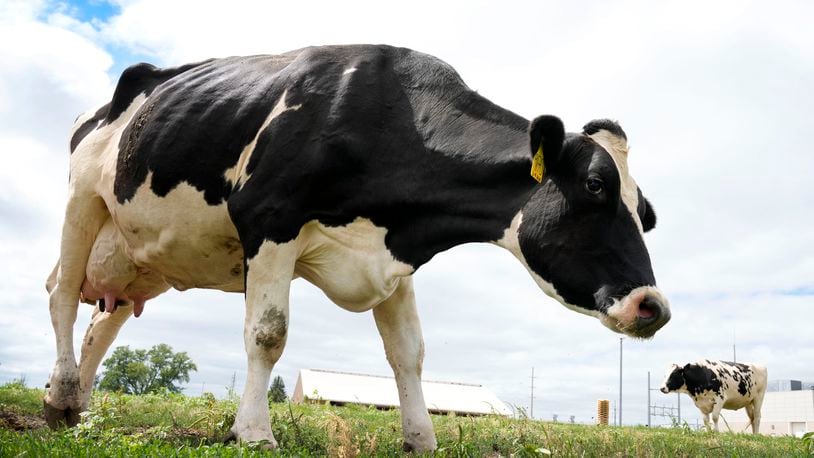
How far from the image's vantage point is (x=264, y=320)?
5203 millimetres

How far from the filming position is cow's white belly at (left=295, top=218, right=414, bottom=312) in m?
5.51

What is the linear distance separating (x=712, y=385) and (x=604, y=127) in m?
19.1

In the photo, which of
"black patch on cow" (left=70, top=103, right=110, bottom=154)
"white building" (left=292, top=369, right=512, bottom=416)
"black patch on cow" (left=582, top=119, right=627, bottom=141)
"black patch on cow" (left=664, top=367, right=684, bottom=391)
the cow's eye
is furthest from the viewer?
"white building" (left=292, top=369, right=512, bottom=416)

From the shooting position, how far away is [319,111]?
560cm

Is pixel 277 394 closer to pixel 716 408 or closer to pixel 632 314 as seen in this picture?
pixel 716 408

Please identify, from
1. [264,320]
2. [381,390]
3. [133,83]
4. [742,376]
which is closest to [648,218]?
[264,320]

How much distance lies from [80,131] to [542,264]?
5.32 meters

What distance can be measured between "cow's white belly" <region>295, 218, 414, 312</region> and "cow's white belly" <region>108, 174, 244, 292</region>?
2.71ft

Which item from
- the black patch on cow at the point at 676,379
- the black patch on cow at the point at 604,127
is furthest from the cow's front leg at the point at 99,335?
the black patch on cow at the point at 676,379

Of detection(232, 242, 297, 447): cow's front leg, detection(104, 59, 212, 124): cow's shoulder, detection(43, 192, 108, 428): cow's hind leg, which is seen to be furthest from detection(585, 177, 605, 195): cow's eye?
detection(43, 192, 108, 428): cow's hind leg

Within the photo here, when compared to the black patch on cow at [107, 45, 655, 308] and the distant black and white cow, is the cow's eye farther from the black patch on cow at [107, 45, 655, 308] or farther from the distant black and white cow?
the distant black and white cow

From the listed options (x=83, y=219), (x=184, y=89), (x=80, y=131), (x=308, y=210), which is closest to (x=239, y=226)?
(x=308, y=210)

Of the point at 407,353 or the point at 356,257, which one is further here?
the point at 407,353

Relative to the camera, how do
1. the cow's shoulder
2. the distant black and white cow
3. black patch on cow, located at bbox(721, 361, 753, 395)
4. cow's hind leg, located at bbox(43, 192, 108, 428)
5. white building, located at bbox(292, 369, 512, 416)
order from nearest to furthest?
cow's hind leg, located at bbox(43, 192, 108, 428) < the cow's shoulder < the distant black and white cow < black patch on cow, located at bbox(721, 361, 753, 395) < white building, located at bbox(292, 369, 512, 416)
